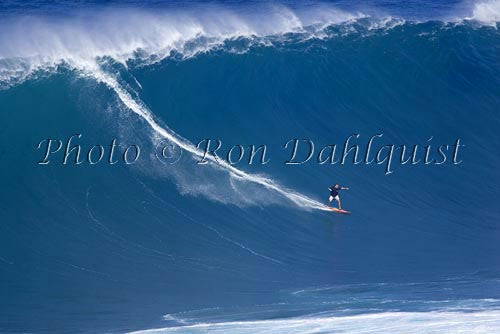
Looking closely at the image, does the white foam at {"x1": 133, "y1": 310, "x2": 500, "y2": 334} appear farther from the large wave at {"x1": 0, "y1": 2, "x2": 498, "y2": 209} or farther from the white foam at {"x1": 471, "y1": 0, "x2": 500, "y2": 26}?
the white foam at {"x1": 471, "y1": 0, "x2": 500, "y2": 26}

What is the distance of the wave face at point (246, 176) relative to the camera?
15383 millimetres

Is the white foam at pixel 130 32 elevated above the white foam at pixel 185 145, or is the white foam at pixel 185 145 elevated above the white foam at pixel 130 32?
the white foam at pixel 130 32

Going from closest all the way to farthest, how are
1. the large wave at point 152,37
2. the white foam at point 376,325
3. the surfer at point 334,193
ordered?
the white foam at point 376,325
the surfer at point 334,193
the large wave at point 152,37

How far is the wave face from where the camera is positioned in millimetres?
15383

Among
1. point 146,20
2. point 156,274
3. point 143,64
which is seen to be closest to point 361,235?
point 156,274

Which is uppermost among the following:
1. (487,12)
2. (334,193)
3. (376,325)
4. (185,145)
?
(487,12)

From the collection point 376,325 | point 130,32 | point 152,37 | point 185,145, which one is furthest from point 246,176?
point 130,32

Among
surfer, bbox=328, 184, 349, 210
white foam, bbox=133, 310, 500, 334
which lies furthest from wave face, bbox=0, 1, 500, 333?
surfer, bbox=328, 184, 349, 210

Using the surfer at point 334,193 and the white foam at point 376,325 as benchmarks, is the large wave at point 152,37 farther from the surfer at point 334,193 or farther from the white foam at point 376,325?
the white foam at point 376,325

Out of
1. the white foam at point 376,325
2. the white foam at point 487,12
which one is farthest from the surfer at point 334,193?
the white foam at point 487,12

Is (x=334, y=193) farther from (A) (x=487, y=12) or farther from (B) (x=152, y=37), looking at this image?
(A) (x=487, y=12)

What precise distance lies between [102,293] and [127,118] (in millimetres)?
5508

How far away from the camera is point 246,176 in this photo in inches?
746

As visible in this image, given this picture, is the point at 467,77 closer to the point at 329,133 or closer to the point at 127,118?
the point at 329,133
